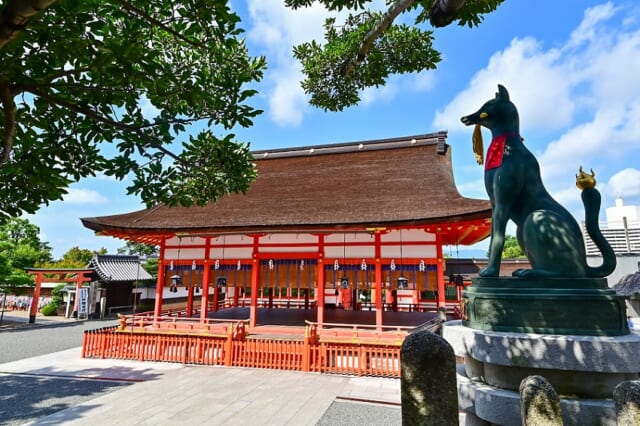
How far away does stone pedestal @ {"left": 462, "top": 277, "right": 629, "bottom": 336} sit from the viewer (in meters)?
2.89

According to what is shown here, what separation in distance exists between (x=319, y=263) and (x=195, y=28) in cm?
813

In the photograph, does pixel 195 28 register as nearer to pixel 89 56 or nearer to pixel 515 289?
pixel 89 56

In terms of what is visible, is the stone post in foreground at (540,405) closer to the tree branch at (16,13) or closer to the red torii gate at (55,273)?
the tree branch at (16,13)

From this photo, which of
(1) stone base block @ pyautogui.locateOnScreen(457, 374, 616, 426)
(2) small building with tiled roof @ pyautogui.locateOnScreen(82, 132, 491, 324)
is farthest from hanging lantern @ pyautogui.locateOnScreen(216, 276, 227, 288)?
(1) stone base block @ pyautogui.locateOnScreen(457, 374, 616, 426)

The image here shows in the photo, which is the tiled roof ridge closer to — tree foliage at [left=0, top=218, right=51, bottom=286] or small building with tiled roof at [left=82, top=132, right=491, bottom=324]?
small building with tiled roof at [left=82, top=132, right=491, bottom=324]

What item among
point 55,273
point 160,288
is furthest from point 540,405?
point 55,273

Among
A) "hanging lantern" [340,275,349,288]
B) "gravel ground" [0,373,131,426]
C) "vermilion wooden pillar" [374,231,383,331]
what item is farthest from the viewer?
"hanging lantern" [340,275,349,288]

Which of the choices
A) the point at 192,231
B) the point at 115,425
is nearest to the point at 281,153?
the point at 192,231

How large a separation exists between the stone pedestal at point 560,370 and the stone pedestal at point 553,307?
0.12m

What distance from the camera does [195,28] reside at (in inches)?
116

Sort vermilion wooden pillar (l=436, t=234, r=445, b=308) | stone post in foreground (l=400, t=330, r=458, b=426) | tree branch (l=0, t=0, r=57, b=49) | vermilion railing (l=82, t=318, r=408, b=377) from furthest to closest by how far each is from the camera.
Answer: vermilion wooden pillar (l=436, t=234, r=445, b=308) < vermilion railing (l=82, t=318, r=408, b=377) < stone post in foreground (l=400, t=330, r=458, b=426) < tree branch (l=0, t=0, r=57, b=49)

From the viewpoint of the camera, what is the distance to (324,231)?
32.3 feet

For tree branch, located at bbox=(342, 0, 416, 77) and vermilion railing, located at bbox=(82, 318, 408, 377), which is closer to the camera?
tree branch, located at bbox=(342, 0, 416, 77)

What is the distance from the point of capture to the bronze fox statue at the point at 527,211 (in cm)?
318
